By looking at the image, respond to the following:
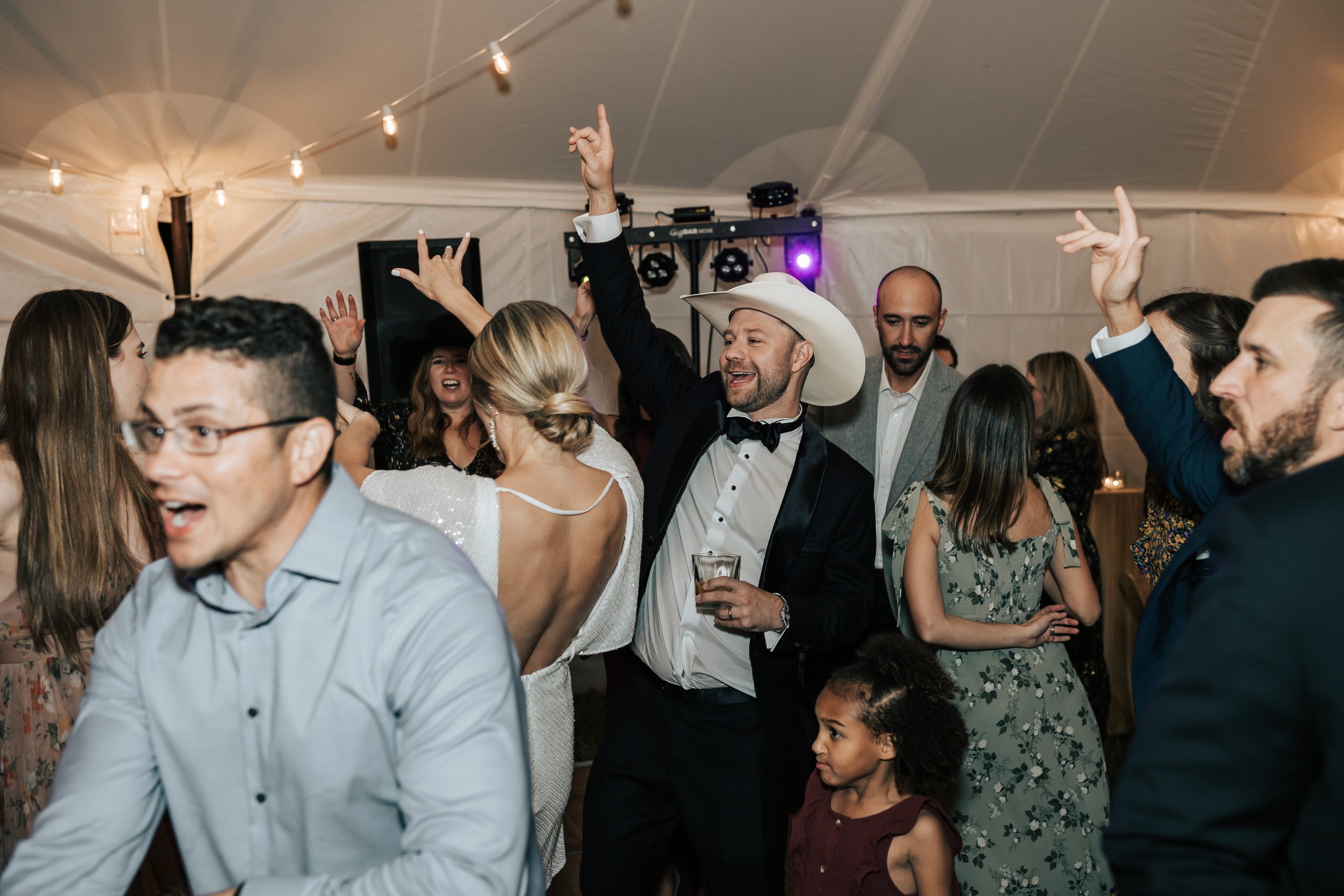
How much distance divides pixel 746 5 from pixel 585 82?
84 centimetres

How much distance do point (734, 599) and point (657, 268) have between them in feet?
11.4

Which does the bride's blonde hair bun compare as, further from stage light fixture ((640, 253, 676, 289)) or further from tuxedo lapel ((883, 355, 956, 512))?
stage light fixture ((640, 253, 676, 289))

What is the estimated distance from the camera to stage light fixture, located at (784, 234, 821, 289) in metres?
5.07

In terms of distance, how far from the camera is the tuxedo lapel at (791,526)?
7.73ft

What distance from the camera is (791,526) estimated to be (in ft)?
7.79

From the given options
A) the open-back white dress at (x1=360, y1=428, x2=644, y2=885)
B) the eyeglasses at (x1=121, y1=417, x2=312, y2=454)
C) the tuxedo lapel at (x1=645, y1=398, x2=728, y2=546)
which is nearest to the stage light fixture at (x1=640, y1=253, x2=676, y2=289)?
the tuxedo lapel at (x1=645, y1=398, x2=728, y2=546)

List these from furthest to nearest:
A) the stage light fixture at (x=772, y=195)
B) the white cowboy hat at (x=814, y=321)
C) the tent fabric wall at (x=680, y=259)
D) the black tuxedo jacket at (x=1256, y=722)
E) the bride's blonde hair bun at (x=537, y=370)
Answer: the stage light fixture at (x=772, y=195) < the tent fabric wall at (x=680, y=259) < the white cowboy hat at (x=814, y=321) < the bride's blonde hair bun at (x=537, y=370) < the black tuxedo jacket at (x=1256, y=722)

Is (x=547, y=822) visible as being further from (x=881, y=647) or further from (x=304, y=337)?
(x=304, y=337)

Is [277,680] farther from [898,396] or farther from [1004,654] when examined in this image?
[898,396]

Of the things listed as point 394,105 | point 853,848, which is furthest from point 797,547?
point 394,105

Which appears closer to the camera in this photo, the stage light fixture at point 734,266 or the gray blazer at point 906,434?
the gray blazer at point 906,434

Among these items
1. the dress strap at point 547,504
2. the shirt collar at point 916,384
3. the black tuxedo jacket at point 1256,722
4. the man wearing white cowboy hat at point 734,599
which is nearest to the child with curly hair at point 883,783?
the man wearing white cowboy hat at point 734,599

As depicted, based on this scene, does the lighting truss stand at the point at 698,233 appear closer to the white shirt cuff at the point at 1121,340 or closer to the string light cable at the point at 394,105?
the string light cable at the point at 394,105

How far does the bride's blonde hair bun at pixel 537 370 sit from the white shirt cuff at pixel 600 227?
0.83 m
